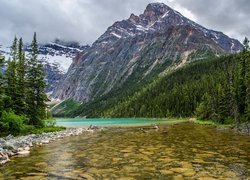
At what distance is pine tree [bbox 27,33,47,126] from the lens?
50.6 m

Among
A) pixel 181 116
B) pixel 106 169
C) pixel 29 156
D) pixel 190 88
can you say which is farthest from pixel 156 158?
pixel 190 88

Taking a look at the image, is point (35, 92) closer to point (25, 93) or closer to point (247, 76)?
point (25, 93)

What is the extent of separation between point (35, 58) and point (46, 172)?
40.5 m

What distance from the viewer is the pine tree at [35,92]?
5056cm

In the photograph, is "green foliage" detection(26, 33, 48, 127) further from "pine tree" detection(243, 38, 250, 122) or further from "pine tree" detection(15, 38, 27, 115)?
"pine tree" detection(243, 38, 250, 122)

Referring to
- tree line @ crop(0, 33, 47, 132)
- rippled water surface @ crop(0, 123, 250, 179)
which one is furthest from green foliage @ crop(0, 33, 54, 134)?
rippled water surface @ crop(0, 123, 250, 179)

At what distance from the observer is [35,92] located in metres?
53.9

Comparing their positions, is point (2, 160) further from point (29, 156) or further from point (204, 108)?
point (204, 108)

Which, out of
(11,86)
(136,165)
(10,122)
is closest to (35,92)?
(11,86)

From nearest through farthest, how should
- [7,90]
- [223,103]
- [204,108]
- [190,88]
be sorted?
[7,90]
[223,103]
[204,108]
[190,88]

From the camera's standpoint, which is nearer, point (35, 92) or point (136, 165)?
point (136, 165)

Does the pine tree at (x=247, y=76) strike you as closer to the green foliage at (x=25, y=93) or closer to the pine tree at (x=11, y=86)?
the green foliage at (x=25, y=93)

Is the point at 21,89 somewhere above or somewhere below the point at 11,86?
below

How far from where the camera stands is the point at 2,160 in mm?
20828
